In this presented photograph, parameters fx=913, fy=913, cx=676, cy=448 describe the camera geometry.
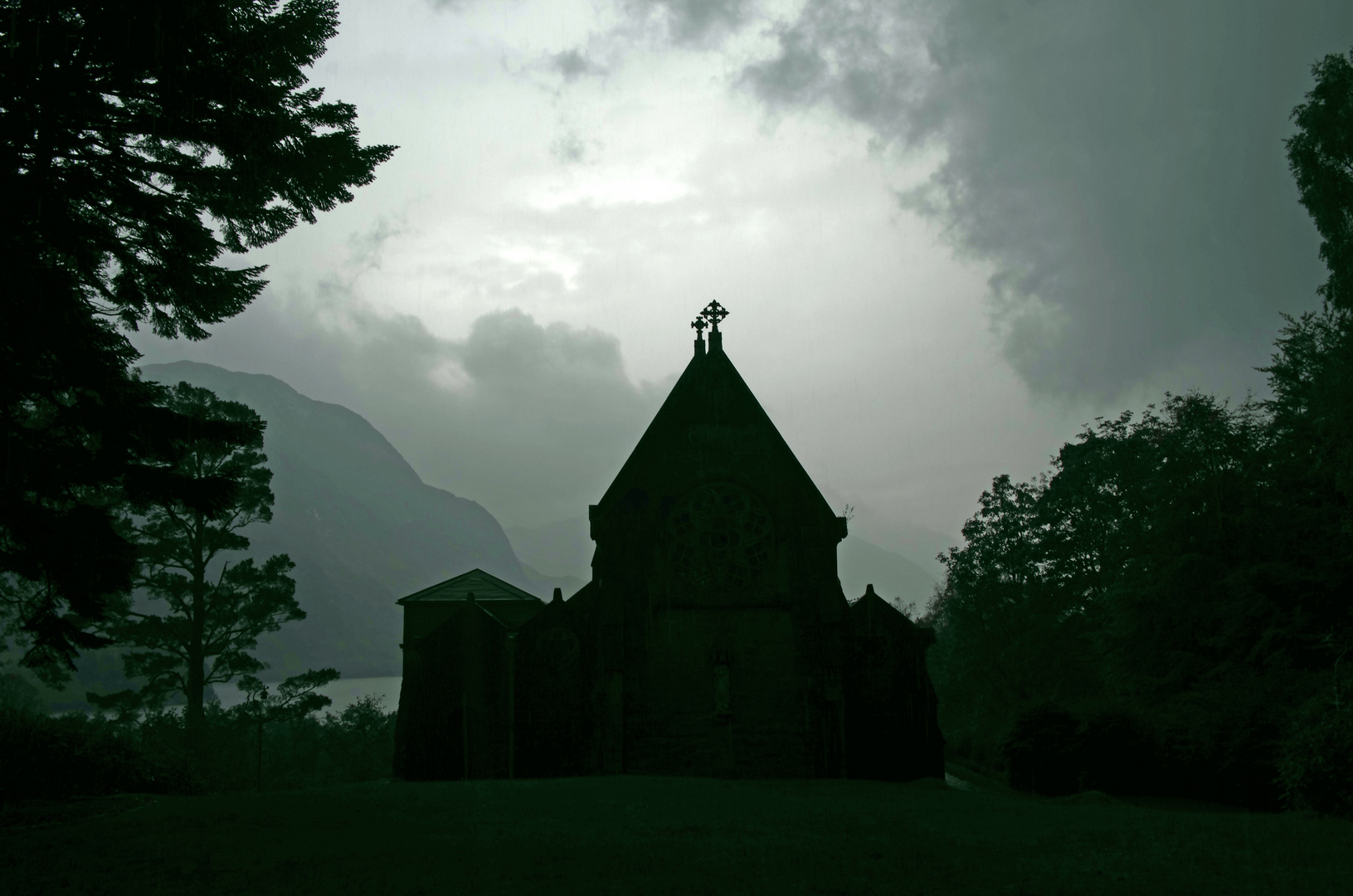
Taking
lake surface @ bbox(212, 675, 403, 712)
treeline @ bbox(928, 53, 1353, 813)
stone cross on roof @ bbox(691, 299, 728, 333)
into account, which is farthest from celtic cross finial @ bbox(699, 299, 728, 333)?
lake surface @ bbox(212, 675, 403, 712)

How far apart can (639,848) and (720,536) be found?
1473 centimetres

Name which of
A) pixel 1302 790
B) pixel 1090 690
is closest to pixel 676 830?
pixel 1302 790

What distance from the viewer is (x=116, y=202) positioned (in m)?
12.0

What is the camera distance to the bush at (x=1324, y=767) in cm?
1415

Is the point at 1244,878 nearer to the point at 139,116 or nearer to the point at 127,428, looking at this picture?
the point at 127,428

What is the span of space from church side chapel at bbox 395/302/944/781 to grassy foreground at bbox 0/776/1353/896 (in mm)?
7932

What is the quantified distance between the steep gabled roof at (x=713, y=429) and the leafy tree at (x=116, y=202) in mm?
12997

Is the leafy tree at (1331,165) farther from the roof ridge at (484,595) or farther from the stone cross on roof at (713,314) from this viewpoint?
the roof ridge at (484,595)

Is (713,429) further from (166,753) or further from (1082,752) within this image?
(166,753)

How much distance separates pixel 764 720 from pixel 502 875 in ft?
49.6

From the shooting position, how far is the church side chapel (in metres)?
23.1

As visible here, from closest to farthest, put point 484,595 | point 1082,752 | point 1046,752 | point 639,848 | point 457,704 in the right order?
1. point 639,848
2. point 457,704
3. point 1082,752
4. point 1046,752
5. point 484,595

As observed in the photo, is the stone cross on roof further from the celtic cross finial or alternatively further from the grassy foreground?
the grassy foreground

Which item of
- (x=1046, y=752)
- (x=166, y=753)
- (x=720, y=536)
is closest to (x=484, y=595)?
(x=166, y=753)
